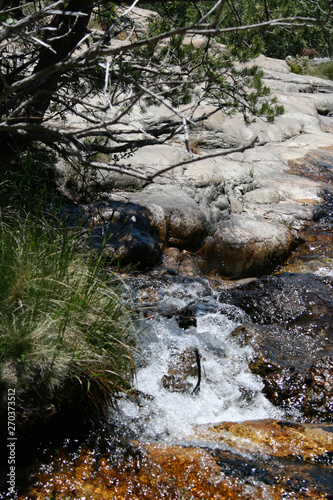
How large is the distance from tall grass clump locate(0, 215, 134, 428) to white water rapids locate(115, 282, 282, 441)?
0.44m

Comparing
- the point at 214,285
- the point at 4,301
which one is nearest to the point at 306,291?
the point at 214,285

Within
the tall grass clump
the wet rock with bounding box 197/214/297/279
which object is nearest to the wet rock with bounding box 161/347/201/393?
the tall grass clump

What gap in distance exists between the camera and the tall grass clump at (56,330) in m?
2.64

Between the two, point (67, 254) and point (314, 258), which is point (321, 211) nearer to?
point (314, 258)

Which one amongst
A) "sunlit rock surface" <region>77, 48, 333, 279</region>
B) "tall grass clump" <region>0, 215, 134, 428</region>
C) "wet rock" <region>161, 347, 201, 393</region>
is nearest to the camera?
"tall grass clump" <region>0, 215, 134, 428</region>

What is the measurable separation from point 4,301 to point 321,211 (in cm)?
750

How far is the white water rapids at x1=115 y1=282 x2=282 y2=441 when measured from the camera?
133 inches

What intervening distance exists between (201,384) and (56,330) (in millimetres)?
1626

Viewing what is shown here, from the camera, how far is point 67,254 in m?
3.15

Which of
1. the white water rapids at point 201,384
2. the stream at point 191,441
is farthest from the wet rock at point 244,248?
the stream at point 191,441

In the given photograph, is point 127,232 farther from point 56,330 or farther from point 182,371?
point 56,330

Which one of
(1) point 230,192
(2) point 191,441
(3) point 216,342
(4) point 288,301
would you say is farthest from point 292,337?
(1) point 230,192

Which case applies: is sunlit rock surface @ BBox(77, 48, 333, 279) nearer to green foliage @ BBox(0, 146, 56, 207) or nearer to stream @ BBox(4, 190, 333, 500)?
green foliage @ BBox(0, 146, 56, 207)

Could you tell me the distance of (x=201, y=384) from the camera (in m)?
3.96
